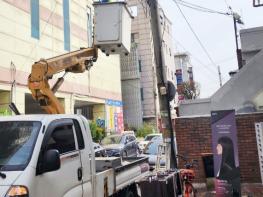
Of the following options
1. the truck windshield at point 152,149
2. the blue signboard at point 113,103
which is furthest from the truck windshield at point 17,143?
the blue signboard at point 113,103

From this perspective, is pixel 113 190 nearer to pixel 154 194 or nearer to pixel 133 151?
pixel 154 194

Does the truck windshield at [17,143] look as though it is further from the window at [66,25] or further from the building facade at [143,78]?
the building facade at [143,78]

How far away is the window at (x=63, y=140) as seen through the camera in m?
5.94

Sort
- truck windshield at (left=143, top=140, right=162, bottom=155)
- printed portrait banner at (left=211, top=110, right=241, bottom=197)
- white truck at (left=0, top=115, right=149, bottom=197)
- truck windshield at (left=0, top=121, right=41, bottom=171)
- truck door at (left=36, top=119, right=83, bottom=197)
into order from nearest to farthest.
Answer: white truck at (left=0, top=115, right=149, bottom=197) < truck windshield at (left=0, top=121, right=41, bottom=171) < truck door at (left=36, top=119, right=83, bottom=197) < printed portrait banner at (left=211, top=110, right=241, bottom=197) < truck windshield at (left=143, top=140, right=162, bottom=155)

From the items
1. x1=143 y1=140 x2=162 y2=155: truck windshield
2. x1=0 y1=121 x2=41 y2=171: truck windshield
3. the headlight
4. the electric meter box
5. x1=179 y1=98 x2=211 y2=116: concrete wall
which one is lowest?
the headlight

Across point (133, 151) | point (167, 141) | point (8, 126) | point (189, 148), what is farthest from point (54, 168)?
point (133, 151)

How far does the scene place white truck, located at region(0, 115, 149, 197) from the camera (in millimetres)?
5168

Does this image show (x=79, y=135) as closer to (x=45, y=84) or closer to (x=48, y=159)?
(x=48, y=159)

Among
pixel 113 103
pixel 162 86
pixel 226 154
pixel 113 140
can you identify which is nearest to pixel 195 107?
pixel 162 86

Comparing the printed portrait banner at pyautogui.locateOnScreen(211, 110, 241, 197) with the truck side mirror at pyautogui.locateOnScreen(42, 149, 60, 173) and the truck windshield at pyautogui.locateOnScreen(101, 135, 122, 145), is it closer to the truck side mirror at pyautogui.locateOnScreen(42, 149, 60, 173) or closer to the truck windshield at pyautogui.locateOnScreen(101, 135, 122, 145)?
the truck side mirror at pyautogui.locateOnScreen(42, 149, 60, 173)

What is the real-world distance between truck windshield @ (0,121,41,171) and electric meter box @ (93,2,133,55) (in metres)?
3.88

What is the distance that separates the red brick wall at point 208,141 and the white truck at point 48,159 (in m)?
6.63

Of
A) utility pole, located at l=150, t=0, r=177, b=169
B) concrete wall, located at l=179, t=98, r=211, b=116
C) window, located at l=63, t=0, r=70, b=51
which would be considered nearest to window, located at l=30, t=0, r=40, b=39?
window, located at l=63, t=0, r=70, b=51

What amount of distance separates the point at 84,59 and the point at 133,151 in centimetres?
1576
